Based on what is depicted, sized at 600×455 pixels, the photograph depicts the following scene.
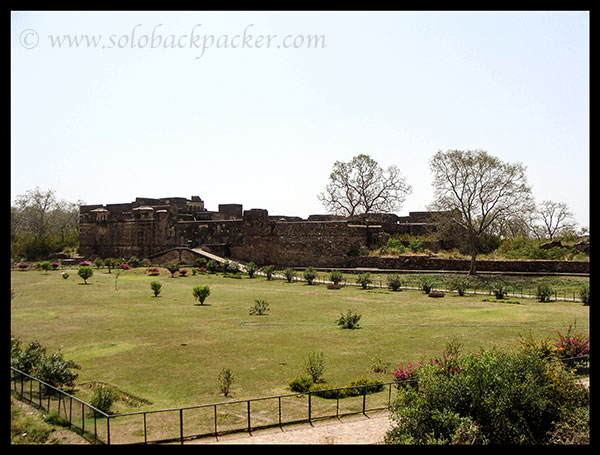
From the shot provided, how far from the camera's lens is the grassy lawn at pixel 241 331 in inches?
465

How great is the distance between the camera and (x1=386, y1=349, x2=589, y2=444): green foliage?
815 centimetres

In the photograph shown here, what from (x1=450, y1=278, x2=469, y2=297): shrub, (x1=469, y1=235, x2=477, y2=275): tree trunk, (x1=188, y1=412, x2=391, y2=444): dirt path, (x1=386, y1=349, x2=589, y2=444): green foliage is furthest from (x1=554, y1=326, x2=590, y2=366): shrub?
(x1=469, y1=235, x2=477, y2=275): tree trunk

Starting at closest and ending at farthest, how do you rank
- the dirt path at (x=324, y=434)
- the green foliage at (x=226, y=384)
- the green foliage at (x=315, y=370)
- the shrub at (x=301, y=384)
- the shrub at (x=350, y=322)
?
1. the dirt path at (x=324, y=434)
2. the green foliage at (x=226, y=384)
3. the shrub at (x=301, y=384)
4. the green foliage at (x=315, y=370)
5. the shrub at (x=350, y=322)

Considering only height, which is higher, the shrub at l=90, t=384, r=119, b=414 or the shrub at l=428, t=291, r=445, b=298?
the shrub at l=90, t=384, r=119, b=414

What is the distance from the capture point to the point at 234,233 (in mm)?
43469

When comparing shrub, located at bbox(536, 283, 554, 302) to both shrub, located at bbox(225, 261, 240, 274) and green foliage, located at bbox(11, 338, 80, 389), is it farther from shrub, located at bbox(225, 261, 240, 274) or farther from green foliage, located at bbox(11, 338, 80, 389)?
green foliage, located at bbox(11, 338, 80, 389)

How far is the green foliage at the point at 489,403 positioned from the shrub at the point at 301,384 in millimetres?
2254

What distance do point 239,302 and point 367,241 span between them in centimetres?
1832

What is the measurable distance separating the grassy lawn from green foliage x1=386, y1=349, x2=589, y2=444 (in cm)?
302

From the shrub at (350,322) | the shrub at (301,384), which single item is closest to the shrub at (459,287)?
the shrub at (350,322)

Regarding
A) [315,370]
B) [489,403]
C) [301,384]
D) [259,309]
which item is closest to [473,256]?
[259,309]

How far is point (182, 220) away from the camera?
151ft

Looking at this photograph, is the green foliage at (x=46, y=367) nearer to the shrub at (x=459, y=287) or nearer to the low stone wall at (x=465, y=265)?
the shrub at (x=459, y=287)
